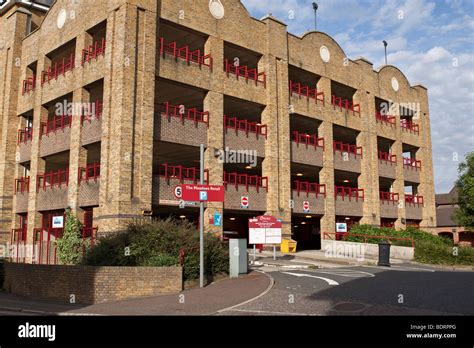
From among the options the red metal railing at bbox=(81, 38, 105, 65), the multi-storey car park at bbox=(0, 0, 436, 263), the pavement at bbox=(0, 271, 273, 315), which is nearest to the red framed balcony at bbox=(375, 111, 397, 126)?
the multi-storey car park at bbox=(0, 0, 436, 263)

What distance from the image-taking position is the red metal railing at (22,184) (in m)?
33.8

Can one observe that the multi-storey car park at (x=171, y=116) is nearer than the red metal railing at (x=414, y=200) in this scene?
Yes

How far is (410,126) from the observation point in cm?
4909

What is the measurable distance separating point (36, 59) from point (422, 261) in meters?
29.7

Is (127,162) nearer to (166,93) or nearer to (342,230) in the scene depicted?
(166,93)

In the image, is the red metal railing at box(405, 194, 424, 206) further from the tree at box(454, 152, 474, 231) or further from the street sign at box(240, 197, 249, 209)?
the street sign at box(240, 197, 249, 209)

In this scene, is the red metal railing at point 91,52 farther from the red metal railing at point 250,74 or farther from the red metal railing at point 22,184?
the red metal railing at point 22,184

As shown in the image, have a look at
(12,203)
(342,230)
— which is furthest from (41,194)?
(342,230)

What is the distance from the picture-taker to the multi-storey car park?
26.5 m

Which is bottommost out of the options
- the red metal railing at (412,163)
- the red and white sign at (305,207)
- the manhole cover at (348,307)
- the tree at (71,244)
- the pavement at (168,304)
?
the pavement at (168,304)

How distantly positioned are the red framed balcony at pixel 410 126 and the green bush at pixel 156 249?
34267 millimetres

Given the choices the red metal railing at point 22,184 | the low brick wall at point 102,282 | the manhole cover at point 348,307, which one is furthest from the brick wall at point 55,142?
the manhole cover at point 348,307

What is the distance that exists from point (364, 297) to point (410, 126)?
39454 millimetres

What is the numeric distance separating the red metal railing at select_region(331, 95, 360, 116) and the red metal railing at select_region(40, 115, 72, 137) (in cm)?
2088
